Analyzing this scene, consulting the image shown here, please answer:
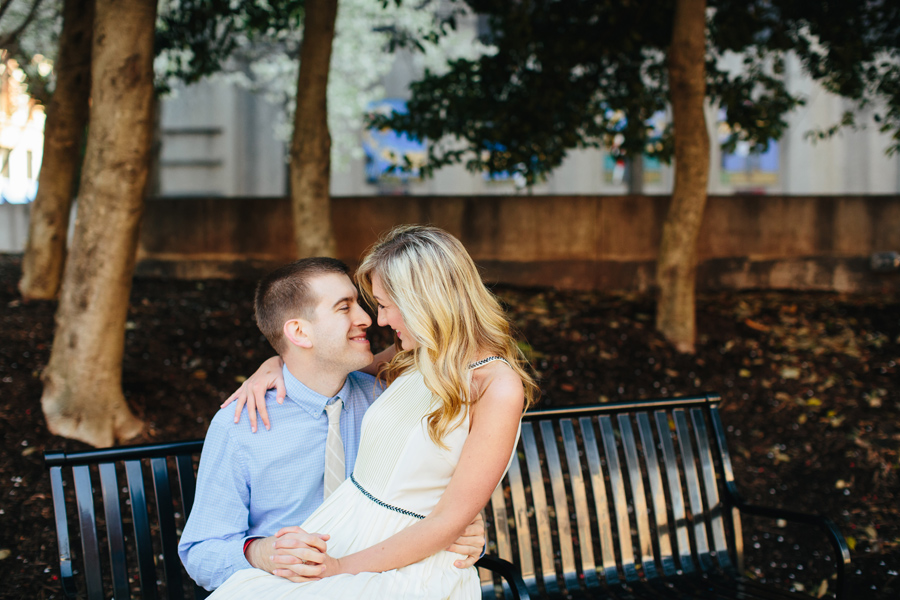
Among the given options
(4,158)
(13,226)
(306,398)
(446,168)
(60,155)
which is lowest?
(306,398)

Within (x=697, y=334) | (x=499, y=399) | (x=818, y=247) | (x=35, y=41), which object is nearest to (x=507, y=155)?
(x=697, y=334)

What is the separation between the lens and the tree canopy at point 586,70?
265 inches

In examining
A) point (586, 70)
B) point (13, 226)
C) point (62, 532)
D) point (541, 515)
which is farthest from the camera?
point (13, 226)

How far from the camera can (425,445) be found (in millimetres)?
2090

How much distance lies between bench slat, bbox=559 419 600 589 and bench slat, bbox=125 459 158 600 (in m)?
1.72

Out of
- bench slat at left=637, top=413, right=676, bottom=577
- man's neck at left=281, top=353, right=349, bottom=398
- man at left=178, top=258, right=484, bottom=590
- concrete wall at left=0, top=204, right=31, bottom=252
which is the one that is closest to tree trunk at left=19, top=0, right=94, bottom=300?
man at left=178, top=258, right=484, bottom=590

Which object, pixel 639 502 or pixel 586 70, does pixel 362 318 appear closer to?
pixel 639 502

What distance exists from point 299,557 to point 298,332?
699 millimetres

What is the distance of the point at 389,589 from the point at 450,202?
5.81 metres

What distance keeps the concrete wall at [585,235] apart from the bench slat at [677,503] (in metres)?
4.21

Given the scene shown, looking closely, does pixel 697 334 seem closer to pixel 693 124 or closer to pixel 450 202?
pixel 693 124

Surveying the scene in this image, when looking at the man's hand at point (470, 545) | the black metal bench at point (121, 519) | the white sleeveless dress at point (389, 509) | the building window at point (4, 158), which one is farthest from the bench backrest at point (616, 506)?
the building window at point (4, 158)

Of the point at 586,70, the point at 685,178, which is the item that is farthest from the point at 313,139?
the point at 586,70

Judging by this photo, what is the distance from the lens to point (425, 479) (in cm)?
211
